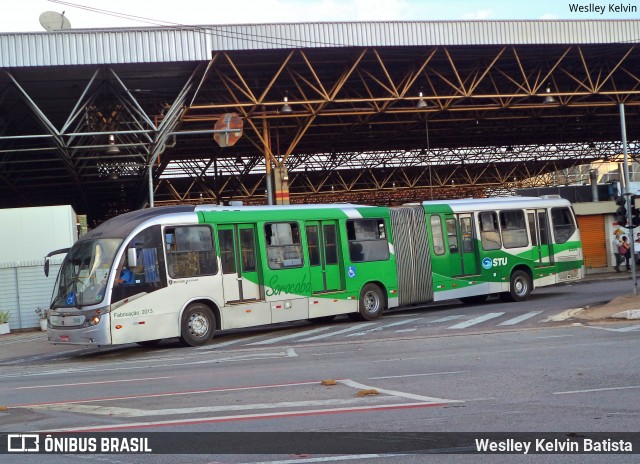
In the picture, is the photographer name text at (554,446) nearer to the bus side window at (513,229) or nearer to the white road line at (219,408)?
the white road line at (219,408)

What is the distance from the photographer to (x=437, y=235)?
2650cm

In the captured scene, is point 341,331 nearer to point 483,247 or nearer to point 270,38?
point 483,247

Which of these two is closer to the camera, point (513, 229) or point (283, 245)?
point (283, 245)

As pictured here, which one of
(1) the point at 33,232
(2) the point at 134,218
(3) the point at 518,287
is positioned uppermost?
(1) the point at 33,232

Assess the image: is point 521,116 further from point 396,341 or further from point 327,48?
point 396,341

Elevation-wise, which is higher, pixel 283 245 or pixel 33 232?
pixel 33 232

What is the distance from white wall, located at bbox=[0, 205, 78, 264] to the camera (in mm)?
29500

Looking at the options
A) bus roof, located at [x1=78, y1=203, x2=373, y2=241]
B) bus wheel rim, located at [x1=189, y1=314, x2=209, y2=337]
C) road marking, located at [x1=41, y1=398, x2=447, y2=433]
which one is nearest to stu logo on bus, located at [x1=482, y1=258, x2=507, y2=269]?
bus roof, located at [x1=78, y1=203, x2=373, y2=241]

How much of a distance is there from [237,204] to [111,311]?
16.3 feet

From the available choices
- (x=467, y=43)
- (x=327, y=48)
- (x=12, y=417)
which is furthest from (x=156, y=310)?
(x=467, y=43)

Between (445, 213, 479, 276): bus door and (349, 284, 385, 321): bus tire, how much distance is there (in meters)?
3.02

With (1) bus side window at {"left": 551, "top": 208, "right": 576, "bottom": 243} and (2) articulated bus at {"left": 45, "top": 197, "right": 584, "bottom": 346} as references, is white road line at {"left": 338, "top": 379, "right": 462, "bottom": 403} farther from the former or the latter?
(1) bus side window at {"left": 551, "top": 208, "right": 576, "bottom": 243}

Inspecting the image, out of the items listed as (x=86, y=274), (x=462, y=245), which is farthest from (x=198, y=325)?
(x=462, y=245)

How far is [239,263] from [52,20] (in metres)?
14.3
